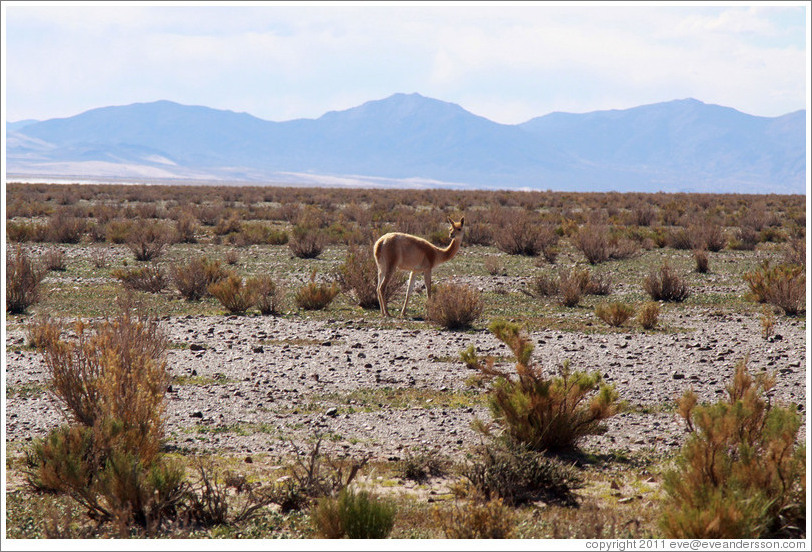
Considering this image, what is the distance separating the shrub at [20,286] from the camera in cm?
1330

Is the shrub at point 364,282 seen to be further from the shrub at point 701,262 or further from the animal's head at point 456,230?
the shrub at point 701,262

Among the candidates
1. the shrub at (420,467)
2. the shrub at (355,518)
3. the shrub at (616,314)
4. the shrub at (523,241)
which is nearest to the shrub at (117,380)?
the shrub at (355,518)

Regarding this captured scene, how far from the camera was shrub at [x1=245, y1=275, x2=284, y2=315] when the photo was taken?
527 inches

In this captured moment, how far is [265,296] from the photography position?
13.5 meters

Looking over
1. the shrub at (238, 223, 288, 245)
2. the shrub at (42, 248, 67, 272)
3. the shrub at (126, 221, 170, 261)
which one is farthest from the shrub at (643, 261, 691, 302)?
the shrub at (238, 223, 288, 245)

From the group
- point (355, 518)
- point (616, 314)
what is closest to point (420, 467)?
point (355, 518)

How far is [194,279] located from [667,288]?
9.11 metres

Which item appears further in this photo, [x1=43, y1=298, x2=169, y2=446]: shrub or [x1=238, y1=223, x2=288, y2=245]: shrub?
[x1=238, y1=223, x2=288, y2=245]: shrub

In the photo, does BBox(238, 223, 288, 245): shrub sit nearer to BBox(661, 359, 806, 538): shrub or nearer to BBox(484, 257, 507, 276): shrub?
BBox(484, 257, 507, 276): shrub

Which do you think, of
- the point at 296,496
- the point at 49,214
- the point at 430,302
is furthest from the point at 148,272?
the point at 49,214

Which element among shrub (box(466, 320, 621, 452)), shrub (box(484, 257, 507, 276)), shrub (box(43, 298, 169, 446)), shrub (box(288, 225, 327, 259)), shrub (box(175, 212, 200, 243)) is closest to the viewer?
shrub (box(43, 298, 169, 446))

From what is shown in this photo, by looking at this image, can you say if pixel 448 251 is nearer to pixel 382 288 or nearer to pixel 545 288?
pixel 382 288

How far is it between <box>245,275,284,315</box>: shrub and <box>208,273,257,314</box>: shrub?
2.7 inches

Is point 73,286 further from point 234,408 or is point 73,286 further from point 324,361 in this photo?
point 234,408
